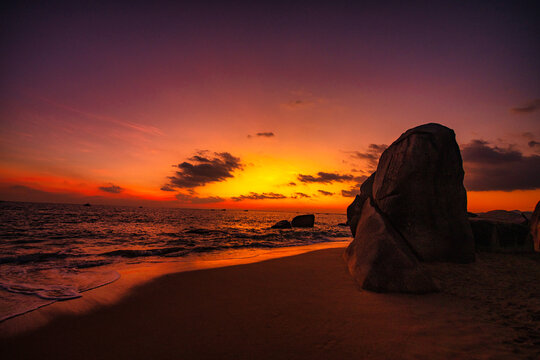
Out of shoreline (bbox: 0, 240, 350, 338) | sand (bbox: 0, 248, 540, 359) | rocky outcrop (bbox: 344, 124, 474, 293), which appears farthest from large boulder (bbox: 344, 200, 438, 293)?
shoreline (bbox: 0, 240, 350, 338)

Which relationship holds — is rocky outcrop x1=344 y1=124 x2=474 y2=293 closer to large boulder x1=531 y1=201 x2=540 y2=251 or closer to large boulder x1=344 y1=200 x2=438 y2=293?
large boulder x1=344 y1=200 x2=438 y2=293

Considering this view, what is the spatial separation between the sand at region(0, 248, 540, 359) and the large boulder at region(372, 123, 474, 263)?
1052 mm

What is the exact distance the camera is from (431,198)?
24.1ft

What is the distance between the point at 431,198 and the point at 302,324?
594 centimetres

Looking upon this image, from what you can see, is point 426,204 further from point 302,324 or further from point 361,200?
point 361,200

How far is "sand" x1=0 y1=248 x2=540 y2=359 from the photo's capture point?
320 cm

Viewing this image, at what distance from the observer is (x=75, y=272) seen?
319 inches

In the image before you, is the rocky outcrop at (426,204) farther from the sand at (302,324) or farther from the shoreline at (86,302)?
the shoreline at (86,302)

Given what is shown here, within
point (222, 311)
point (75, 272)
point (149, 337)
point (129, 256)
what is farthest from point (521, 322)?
point (129, 256)

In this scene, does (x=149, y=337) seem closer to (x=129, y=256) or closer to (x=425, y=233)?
(x=425, y=233)

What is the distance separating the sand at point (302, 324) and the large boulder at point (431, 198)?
1.05 m

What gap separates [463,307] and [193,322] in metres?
5.00

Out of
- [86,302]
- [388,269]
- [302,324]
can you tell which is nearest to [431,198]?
[388,269]

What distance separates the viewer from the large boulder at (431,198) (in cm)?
724
